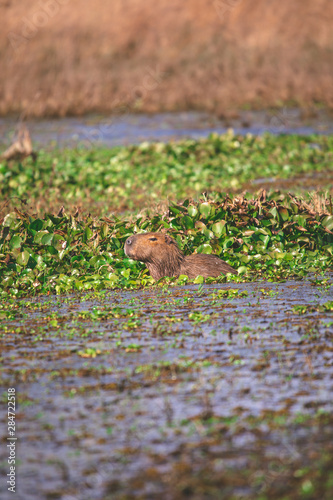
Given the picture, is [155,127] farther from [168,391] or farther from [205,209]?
[168,391]

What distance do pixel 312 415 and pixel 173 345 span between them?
1.74 m

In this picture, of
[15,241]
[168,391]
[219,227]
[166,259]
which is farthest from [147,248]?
[168,391]

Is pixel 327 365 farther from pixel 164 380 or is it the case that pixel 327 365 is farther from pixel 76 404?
pixel 76 404

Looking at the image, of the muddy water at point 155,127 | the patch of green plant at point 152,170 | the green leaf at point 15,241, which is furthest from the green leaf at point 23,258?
the muddy water at point 155,127

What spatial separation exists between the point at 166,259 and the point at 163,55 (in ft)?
87.4

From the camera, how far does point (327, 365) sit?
5.84 meters

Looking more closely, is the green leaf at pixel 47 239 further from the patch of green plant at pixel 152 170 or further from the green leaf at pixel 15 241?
the patch of green plant at pixel 152 170

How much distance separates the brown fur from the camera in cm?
876

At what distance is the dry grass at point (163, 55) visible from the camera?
2941 centimetres

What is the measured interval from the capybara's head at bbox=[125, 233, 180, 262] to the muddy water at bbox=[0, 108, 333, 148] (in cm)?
1278

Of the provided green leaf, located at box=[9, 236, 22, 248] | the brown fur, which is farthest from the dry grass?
the brown fur

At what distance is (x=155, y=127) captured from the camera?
2525cm

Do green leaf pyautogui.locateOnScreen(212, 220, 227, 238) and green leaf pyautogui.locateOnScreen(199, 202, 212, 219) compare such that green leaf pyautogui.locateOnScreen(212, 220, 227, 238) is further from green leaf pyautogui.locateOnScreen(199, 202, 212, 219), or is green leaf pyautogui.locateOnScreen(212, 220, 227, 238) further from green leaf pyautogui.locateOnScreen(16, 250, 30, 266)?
green leaf pyautogui.locateOnScreen(16, 250, 30, 266)

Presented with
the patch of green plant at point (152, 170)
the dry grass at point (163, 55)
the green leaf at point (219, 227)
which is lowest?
the patch of green plant at point (152, 170)
